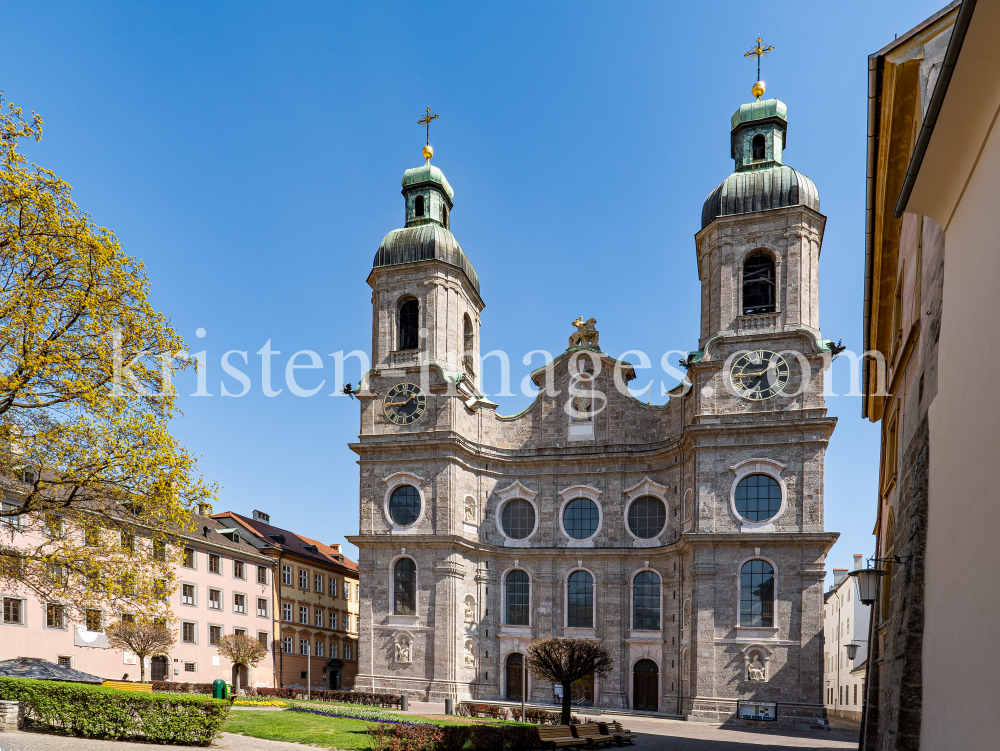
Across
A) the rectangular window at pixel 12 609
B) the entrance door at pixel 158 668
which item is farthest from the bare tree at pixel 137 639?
the entrance door at pixel 158 668

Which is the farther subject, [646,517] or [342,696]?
[646,517]

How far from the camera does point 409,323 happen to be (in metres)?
45.4

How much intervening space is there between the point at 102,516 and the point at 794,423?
29660 mm

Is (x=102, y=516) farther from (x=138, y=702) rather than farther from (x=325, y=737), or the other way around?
(x=325, y=737)

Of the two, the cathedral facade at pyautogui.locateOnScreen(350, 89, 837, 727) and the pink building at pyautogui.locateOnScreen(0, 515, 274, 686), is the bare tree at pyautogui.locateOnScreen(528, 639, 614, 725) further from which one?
the pink building at pyautogui.locateOnScreen(0, 515, 274, 686)

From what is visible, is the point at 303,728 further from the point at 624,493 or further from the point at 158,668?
the point at 624,493

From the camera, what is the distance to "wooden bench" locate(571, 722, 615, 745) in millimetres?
21281

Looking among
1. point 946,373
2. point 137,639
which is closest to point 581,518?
point 137,639

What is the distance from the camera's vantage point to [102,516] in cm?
1430

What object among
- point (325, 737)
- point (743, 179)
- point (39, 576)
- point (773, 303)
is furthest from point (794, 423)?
point (39, 576)

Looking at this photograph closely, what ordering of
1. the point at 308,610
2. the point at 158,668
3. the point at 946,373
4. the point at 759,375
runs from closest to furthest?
1. the point at 946,373
2. the point at 759,375
3. the point at 158,668
4. the point at 308,610

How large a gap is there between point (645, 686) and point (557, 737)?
20.2 m

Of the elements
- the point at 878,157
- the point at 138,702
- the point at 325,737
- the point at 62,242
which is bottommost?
the point at 325,737

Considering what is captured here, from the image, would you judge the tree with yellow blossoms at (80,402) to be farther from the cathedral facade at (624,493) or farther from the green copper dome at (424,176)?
the green copper dome at (424,176)
